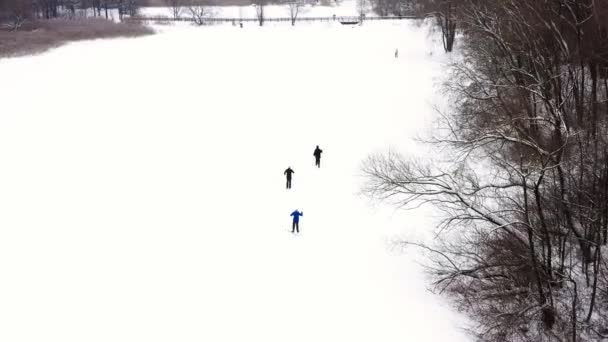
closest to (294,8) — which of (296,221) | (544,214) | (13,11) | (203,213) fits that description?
(13,11)

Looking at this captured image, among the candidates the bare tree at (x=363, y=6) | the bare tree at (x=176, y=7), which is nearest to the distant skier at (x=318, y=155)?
the bare tree at (x=176, y=7)

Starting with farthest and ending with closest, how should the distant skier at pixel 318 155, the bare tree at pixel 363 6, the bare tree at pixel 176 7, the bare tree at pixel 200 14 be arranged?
the bare tree at pixel 363 6
the bare tree at pixel 176 7
the bare tree at pixel 200 14
the distant skier at pixel 318 155

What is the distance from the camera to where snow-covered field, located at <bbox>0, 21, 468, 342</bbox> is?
10320mm

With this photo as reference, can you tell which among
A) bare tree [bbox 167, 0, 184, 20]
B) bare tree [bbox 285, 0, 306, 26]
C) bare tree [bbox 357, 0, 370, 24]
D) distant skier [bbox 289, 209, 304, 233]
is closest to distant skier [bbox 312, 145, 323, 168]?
distant skier [bbox 289, 209, 304, 233]

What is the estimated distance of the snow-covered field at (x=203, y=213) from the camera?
10.3 m

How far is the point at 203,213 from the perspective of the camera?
15234 mm

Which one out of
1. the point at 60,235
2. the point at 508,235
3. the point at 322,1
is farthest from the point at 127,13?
the point at 508,235

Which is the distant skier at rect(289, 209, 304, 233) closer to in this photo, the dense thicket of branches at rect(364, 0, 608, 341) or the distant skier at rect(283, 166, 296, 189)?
the dense thicket of branches at rect(364, 0, 608, 341)

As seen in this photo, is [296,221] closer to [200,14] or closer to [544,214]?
[544,214]

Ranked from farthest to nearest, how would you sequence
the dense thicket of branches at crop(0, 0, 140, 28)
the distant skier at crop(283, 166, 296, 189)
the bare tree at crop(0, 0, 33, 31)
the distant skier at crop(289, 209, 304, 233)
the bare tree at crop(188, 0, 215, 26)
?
the bare tree at crop(188, 0, 215, 26) → the dense thicket of branches at crop(0, 0, 140, 28) → the bare tree at crop(0, 0, 33, 31) → the distant skier at crop(283, 166, 296, 189) → the distant skier at crop(289, 209, 304, 233)

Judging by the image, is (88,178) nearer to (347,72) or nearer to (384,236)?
(384,236)

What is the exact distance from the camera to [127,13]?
79062 millimetres

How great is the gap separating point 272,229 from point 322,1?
81.5 m

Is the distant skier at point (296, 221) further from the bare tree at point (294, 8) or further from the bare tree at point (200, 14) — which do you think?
the bare tree at point (200, 14)
